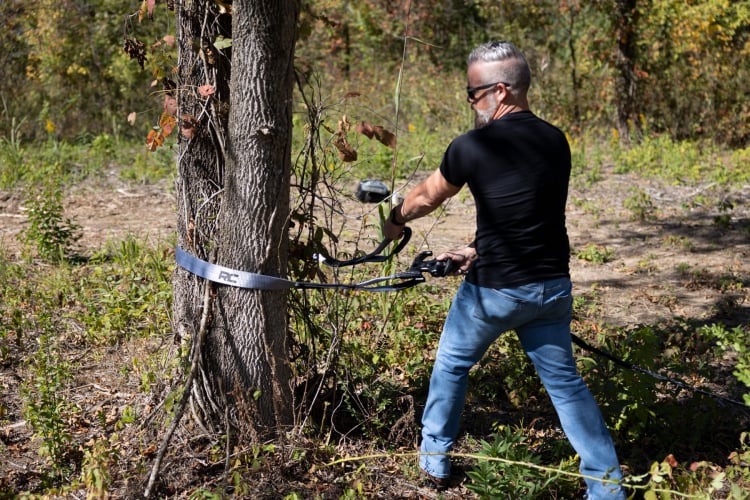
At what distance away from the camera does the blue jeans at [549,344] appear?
305cm

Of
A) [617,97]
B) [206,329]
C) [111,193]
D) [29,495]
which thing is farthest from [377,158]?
[29,495]

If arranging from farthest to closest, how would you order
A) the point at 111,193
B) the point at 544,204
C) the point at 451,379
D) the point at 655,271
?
1. the point at 111,193
2. the point at 655,271
3. the point at 451,379
4. the point at 544,204

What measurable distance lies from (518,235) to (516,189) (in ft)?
0.59

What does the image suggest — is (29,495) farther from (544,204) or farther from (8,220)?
(8,220)

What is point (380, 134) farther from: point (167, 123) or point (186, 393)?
point (186, 393)

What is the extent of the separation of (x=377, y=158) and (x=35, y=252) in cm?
379

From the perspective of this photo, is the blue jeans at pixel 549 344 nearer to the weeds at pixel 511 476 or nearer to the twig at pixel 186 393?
the weeds at pixel 511 476

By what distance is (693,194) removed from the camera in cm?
852

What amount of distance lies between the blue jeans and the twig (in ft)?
3.31

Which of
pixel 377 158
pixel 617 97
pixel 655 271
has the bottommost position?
pixel 655 271

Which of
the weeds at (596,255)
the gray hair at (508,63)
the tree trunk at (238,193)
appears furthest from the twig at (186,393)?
the weeds at (596,255)

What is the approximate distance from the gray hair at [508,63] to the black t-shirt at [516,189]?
13 centimetres

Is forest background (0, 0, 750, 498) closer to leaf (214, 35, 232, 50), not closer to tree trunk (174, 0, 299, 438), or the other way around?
leaf (214, 35, 232, 50)

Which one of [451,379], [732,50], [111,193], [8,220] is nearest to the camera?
[451,379]
